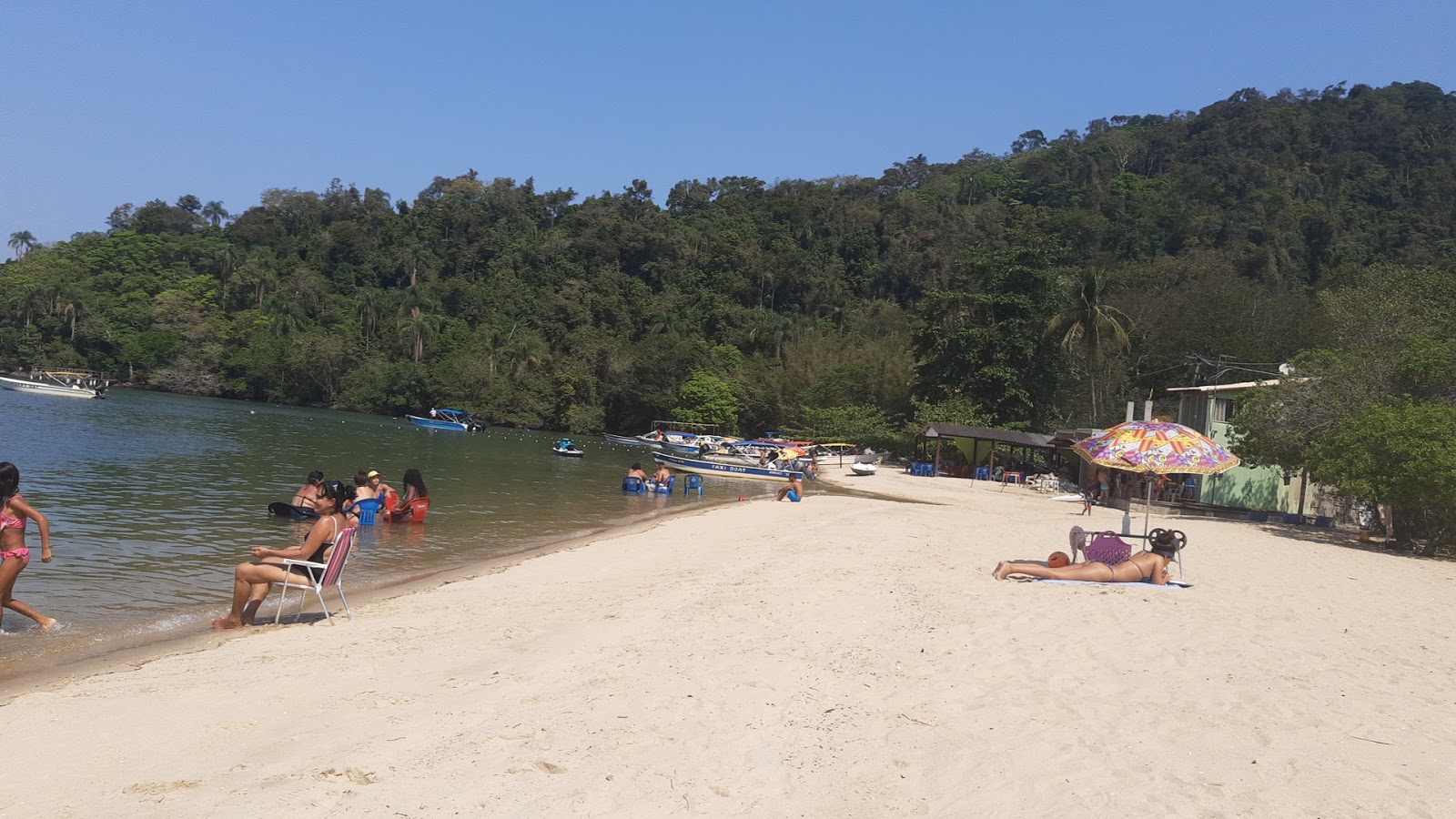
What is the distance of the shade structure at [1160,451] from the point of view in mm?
12094

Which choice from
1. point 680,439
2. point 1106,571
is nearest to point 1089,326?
point 680,439

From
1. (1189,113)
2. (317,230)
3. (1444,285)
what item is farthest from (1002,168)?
(1444,285)

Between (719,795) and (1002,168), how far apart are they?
138 metres

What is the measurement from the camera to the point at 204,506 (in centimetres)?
1875

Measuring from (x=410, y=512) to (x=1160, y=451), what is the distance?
13307mm

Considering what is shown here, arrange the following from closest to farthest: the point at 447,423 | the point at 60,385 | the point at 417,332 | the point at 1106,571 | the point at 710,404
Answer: the point at 1106,571 → the point at 447,423 → the point at 60,385 → the point at 710,404 → the point at 417,332

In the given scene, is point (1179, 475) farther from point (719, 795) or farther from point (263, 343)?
point (263, 343)

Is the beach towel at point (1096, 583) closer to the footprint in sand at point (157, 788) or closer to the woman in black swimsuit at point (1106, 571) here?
the woman in black swimsuit at point (1106, 571)

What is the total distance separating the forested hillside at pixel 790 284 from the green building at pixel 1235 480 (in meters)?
17.5

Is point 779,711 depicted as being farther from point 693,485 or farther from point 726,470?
point 726,470

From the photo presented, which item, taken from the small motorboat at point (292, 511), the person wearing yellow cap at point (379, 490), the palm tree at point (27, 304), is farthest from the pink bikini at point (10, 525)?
the palm tree at point (27, 304)

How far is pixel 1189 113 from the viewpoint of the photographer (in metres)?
153

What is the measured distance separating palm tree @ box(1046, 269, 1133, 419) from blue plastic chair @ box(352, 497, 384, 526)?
123 ft

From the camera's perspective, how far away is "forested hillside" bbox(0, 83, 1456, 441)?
52062 mm
